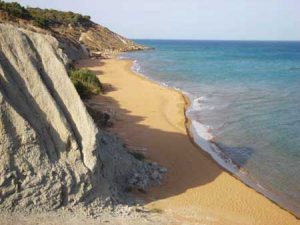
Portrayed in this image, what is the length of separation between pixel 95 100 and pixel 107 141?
15.8 m

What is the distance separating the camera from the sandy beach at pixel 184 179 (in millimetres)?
13719

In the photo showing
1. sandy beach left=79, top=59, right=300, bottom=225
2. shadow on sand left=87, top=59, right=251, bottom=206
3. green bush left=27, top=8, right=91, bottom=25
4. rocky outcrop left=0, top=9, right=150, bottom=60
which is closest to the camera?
sandy beach left=79, top=59, right=300, bottom=225

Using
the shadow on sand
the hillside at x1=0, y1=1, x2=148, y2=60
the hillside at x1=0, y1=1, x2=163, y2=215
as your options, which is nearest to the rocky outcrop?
the hillside at x1=0, y1=1, x2=148, y2=60

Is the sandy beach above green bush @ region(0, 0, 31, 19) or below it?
below

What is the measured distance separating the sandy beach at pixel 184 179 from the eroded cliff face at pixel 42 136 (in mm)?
2037

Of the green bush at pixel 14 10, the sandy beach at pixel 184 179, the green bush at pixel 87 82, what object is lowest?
the sandy beach at pixel 184 179

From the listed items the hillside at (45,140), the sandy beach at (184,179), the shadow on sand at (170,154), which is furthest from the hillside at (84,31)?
the hillside at (45,140)

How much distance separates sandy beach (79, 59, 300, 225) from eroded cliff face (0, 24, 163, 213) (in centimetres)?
204

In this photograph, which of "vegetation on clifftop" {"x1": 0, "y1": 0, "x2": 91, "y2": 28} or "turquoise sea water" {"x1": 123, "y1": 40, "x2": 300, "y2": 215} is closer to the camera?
"turquoise sea water" {"x1": 123, "y1": 40, "x2": 300, "y2": 215}

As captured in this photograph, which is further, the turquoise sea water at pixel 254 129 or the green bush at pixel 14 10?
the green bush at pixel 14 10

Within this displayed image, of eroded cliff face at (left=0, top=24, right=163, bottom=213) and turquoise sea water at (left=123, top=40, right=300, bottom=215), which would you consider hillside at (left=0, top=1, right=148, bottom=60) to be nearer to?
turquoise sea water at (left=123, top=40, right=300, bottom=215)

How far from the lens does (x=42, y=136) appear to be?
12.1 meters

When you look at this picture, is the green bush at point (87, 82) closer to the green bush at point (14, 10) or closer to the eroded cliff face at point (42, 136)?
the eroded cliff face at point (42, 136)

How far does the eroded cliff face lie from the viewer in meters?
11.5
